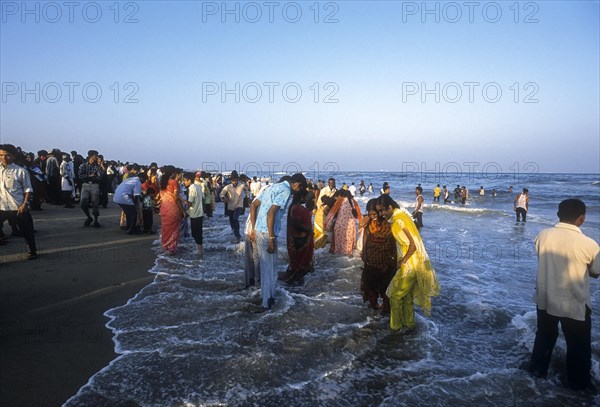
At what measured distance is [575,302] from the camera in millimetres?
3184

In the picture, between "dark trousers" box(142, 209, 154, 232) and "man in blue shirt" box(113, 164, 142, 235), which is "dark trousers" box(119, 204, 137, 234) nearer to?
"man in blue shirt" box(113, 164, 142, 235)

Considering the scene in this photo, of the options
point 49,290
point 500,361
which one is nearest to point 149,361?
point 49,290

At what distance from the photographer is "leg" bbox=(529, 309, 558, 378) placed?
3377 mm

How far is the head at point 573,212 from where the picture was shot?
326 cm

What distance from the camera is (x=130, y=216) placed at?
9.81 meters

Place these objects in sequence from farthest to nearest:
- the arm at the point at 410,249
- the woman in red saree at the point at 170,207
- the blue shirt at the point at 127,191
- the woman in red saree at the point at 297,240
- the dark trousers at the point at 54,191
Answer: the dark trousers at the point at 54,191, the blue shirt at the point at 127,191, the woman in red saree at the point at 170,207, the woman in red saree at the point at 297,240, the arm at the point at 410,249

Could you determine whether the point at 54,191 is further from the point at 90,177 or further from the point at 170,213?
the point at 170,213

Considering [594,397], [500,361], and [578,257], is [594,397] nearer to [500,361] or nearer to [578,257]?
[500,361]

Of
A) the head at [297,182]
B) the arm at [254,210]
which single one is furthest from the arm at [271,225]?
the head at [297,182]

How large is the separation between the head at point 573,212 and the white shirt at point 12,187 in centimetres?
752

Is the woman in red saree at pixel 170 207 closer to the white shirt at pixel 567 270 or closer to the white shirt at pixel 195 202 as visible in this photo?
the white shirt at pixel 195 202

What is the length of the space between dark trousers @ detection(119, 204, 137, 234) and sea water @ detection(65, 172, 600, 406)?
3.42m

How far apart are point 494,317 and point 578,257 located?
2486 mm

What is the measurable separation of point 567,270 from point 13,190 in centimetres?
769
